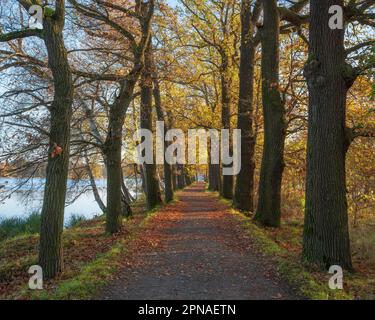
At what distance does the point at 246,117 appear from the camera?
16.8 meters

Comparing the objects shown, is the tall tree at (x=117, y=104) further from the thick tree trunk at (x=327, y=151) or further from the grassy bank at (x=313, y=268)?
the thick tree trunk at (x=327, y=151)

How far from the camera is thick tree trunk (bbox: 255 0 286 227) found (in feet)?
41.0

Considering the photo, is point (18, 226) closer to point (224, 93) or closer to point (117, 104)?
point (117, 104)

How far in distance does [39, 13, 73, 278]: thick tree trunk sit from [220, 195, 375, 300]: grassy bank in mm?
4333

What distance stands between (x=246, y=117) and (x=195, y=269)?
9.91 metres

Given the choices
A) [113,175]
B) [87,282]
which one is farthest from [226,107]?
[87,282]

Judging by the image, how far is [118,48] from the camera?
42.1ft

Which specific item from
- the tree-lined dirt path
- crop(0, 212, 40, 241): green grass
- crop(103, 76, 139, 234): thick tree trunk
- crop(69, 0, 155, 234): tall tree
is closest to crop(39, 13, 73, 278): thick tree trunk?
the tree-lined dirt path

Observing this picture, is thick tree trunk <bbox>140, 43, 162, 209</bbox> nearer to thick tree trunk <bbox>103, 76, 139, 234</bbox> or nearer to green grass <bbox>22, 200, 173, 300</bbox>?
thick tree trunk <bbox>103, 76, 139, 234</bbox>

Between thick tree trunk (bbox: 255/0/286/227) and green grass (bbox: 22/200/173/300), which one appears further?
thick tree trunk (bbox: 255/0/286/227)

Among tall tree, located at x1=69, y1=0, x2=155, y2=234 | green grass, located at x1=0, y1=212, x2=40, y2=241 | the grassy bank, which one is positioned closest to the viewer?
the grassy bank

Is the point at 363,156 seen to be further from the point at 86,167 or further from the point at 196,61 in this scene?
the point at 86,167
